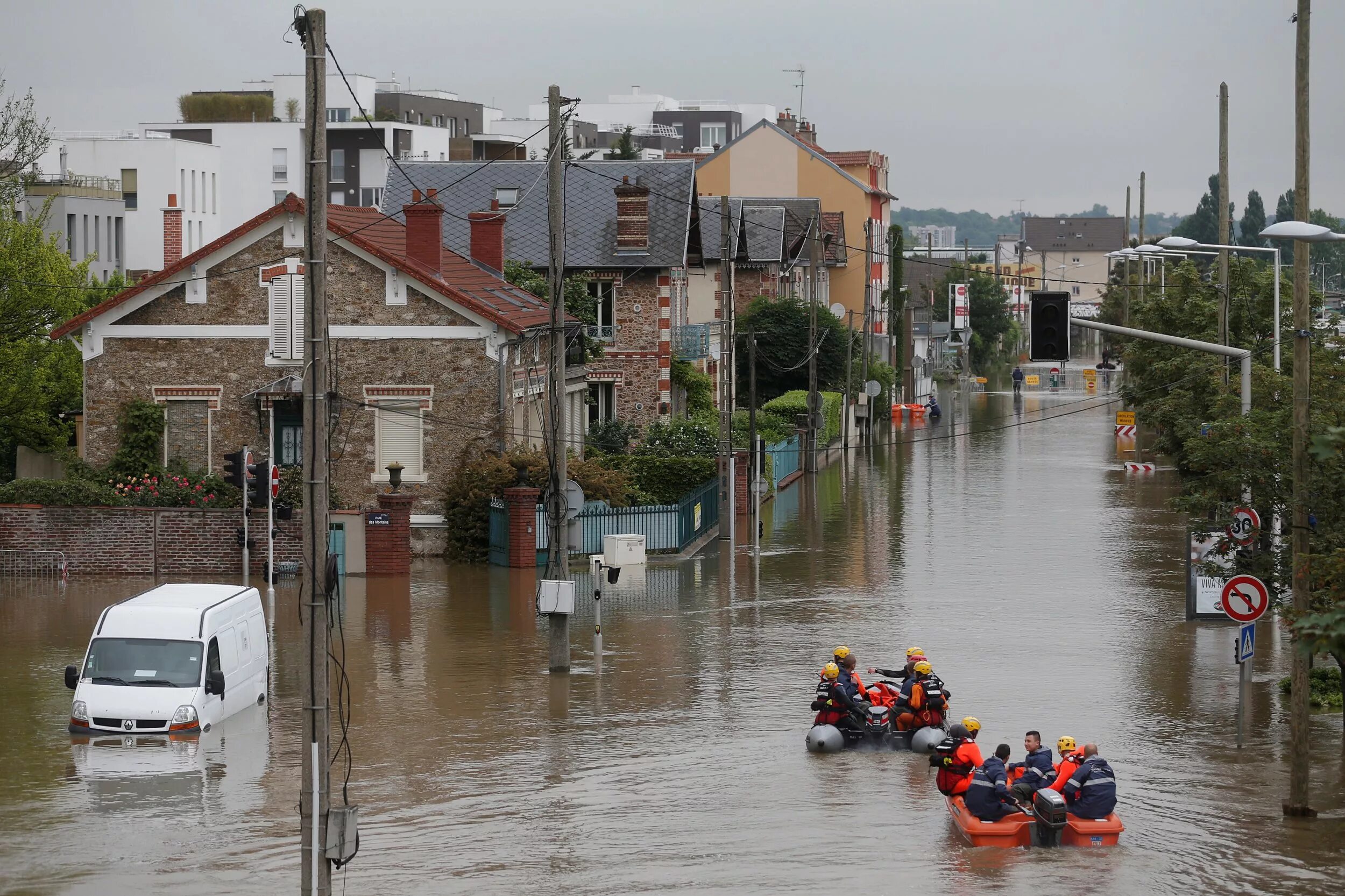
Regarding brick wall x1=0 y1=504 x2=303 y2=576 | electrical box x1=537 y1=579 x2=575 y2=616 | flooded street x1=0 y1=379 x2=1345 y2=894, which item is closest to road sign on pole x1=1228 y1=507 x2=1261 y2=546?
flooded street x1=0 y1=379 x2=1345 y2=894

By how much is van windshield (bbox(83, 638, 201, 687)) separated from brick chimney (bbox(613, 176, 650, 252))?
30.5 metres

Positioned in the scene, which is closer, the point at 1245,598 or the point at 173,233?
the point at 1245,598

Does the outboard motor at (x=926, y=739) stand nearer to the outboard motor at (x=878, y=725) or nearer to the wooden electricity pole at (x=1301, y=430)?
the outboard motor at (x=878, y=725)

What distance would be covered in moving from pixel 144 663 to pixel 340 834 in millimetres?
8097

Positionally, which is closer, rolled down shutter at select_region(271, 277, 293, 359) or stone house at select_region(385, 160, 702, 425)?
rolled down shutter at select_region(271, 277, 293, 359)

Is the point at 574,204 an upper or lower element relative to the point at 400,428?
upper

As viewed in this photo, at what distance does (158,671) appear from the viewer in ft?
63.9

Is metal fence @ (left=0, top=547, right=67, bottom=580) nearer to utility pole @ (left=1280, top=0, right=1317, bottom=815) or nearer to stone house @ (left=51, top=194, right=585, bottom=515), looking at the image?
stone house @ (left=51, top=194, right=585, bottom=515)

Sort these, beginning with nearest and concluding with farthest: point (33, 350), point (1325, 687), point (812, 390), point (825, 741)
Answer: point (825, 741)
point (1325, 687)
point (33, 350)
point (812, 390)

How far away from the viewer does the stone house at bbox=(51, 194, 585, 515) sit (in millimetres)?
34781

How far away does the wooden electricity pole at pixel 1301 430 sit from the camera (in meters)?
16.3

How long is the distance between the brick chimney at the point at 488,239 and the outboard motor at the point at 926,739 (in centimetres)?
2597

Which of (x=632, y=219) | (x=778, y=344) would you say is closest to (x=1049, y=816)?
(x=632, y=219)

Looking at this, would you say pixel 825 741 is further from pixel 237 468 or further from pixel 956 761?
pixel 237 468
